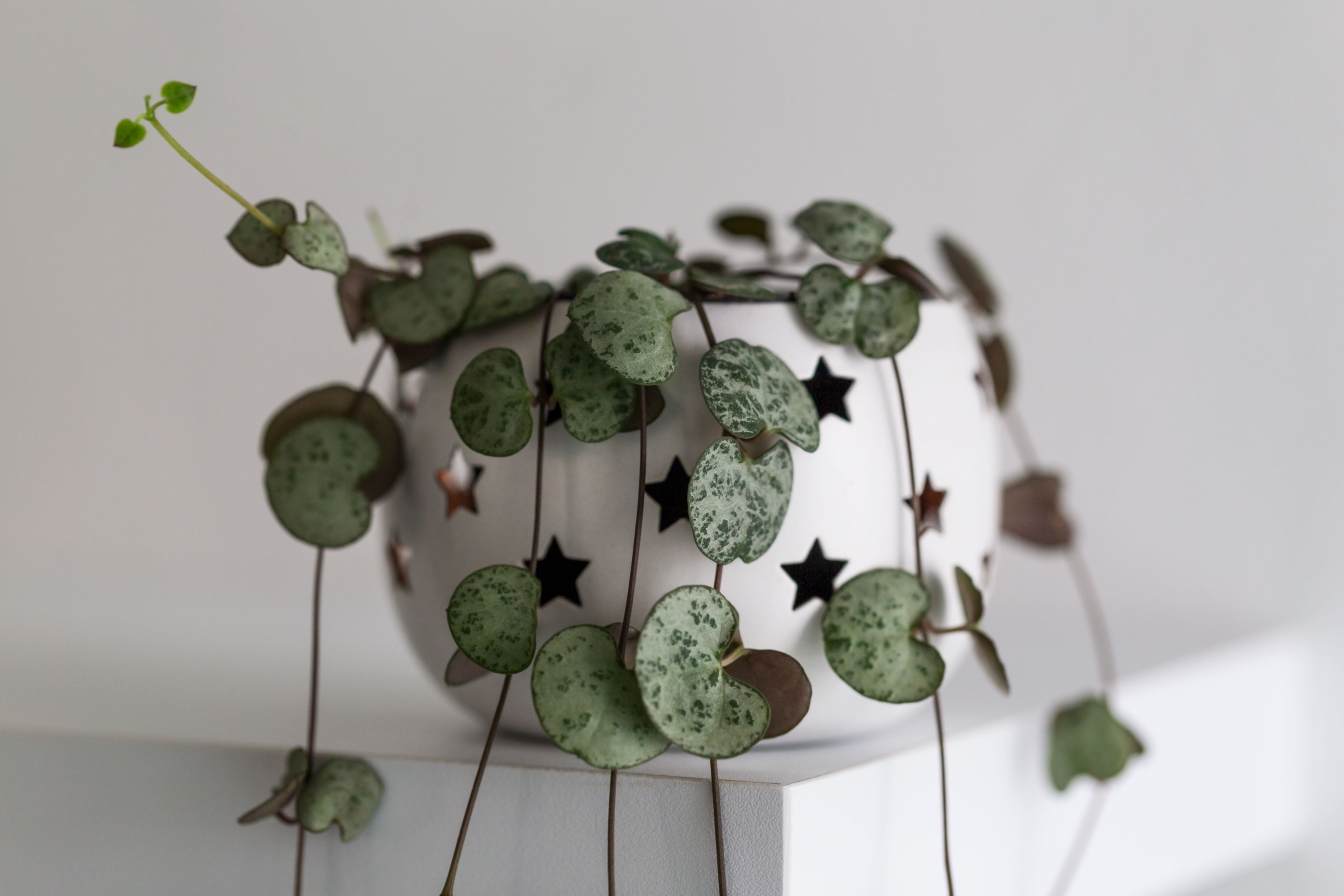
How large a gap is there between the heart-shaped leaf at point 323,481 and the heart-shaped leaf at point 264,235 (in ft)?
0.30

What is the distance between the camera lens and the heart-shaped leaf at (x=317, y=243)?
0.49 m

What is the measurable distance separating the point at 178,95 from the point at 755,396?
0.89 feet

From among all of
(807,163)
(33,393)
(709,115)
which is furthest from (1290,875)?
(33,393)

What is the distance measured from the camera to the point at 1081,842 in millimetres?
768

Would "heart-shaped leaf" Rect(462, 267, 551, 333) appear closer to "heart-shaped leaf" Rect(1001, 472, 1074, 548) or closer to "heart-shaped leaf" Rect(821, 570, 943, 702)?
"heart-shaped leaf" Rect(821, 570, 943, 702)

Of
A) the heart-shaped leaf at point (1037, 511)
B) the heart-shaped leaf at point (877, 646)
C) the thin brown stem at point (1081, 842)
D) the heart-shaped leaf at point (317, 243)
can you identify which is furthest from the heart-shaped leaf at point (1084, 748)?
the heart-shaped leaf at point (317, 243)

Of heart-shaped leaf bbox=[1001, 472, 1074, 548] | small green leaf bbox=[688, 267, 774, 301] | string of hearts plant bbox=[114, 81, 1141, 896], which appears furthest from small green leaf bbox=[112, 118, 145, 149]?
heart-shaped leaf bbox=[1001, 472, 1074, 548]

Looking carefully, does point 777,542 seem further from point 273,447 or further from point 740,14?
point 740,14

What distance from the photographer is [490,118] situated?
124 cm

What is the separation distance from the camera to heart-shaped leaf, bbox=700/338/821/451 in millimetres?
459

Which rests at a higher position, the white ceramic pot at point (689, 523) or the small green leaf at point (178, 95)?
the small green leaf at point (178, 95)

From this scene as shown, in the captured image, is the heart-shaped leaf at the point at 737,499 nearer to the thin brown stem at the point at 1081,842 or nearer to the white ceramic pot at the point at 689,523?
the white ceramic pot at the point at 689,523

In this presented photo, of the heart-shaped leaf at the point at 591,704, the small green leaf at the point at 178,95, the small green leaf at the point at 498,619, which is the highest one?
the small green leaf at the point at 178,95

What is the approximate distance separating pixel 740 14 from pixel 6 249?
754 millimetres
